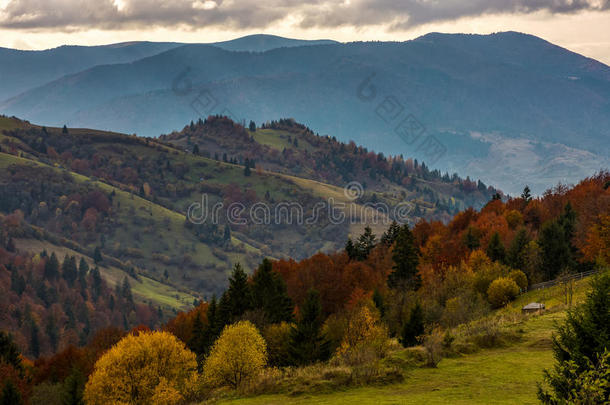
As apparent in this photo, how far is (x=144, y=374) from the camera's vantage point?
2312 inches

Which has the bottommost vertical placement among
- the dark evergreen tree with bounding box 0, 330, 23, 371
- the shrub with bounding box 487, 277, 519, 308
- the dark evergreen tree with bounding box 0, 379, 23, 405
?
the dark evergreen tree with bounding box 0, 330, 23, 371

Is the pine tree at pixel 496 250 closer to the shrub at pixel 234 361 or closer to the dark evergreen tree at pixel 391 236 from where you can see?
the dark evergreen tree at pixel 391 236

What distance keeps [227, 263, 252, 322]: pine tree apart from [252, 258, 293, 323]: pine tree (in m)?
1.04

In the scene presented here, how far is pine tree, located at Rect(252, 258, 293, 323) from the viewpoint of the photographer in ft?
263

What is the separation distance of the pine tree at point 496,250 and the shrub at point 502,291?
2021 cm

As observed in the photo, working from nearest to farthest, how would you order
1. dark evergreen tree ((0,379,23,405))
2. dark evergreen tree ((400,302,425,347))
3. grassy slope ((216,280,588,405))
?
1. grassy slope ((216,280,588,405))
2. dark evergreen tree ((400,302,425,347))
3. dark evergreen tree ((0,379,23,405))

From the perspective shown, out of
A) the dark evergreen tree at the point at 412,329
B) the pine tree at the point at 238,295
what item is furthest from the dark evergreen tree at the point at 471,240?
the dark evergreen tree at the point at 412,329

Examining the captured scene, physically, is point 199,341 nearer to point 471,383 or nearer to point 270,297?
point 270,297

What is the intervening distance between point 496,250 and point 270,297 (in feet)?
135

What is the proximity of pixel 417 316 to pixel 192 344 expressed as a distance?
161 feet

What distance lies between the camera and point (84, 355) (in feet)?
385

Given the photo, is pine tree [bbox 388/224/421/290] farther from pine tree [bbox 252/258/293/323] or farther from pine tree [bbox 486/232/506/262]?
pine tree [bbox 252/258/293/323]

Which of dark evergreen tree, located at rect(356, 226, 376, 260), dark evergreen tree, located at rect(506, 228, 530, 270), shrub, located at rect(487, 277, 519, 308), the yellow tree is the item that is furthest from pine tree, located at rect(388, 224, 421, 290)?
the yellow tree

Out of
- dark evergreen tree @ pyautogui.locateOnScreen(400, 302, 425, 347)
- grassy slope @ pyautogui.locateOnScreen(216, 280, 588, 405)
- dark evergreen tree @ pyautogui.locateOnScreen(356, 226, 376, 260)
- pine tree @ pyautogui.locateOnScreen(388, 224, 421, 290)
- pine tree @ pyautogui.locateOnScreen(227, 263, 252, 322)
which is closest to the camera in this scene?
grassy slope @ pyautogui.locateOnScreen(216, 280, 588, 405)
